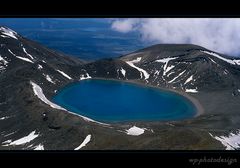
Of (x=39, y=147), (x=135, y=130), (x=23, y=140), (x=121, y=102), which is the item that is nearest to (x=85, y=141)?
(x=39, y=147)

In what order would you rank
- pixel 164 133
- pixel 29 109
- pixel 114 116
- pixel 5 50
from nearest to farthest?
pixel 164 133 < pixel 29 109 < pixel 114 116 < pixel 5 50

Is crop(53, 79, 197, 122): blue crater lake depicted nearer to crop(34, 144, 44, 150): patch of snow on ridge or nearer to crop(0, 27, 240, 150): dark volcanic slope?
crop(0, 27, 240, 150): dark volcanic slope

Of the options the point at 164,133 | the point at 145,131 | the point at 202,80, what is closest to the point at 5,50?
the point at 202,80

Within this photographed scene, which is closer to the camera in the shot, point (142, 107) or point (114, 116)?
point (114, 116)

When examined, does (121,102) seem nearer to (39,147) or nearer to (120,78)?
(120,78)

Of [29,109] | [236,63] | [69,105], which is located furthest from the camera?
[236,63]

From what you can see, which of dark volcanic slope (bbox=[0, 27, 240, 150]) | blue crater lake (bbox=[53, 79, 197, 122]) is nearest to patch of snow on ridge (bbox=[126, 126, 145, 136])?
dark volcanic slope (bbox=[0, 27, 240, 150])
